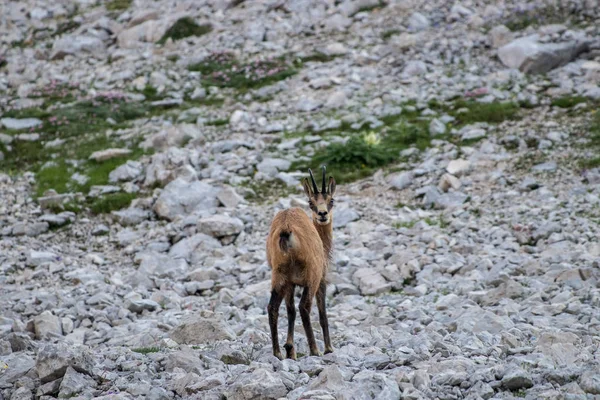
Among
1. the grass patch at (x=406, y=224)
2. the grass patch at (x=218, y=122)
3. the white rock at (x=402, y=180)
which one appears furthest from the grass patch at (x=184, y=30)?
the grass patch at (x=406, y=224)

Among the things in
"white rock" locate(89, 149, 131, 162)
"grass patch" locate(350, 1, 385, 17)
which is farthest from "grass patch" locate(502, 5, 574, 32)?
"white rock" locate(89, 149, 131, 162)

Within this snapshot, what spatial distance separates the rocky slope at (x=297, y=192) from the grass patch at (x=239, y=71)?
0.11m

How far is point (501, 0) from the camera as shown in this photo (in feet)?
98.2

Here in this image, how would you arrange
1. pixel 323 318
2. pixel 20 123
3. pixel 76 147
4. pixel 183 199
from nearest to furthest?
pixel 323 318, pixel 183 199, pixel 76 147, pixel 20 123

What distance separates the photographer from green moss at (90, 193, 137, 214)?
19094 millimetres

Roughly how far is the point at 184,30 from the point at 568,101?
1767 centimetres

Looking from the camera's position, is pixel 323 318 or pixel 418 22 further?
pixel 418 22

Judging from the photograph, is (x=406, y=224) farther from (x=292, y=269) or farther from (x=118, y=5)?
(x=118, y=5)

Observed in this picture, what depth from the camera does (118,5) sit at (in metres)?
35.6

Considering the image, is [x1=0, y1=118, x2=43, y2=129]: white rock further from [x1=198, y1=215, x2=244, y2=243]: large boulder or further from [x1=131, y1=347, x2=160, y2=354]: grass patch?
[x1=131, y1=347, x2=160, y2=354]: grass patch

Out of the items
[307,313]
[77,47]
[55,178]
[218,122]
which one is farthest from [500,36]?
[307,313]

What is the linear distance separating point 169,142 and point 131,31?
11.9 meters

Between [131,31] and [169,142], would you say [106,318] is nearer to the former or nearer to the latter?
[169,142]

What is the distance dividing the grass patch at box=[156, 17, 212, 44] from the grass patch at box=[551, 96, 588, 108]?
16.4m
